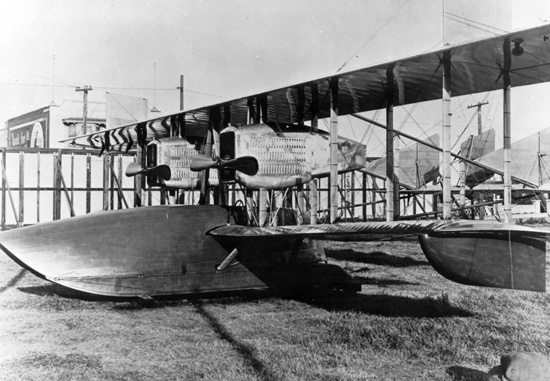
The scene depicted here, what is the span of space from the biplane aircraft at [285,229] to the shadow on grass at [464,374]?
166cm

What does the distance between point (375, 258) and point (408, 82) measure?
6.47 m

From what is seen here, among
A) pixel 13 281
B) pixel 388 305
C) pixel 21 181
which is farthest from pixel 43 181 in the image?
pixel 388 305

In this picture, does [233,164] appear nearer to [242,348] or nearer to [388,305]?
[388,305]

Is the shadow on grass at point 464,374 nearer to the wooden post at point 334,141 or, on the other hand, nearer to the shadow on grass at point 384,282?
the wooden post at point 334,141

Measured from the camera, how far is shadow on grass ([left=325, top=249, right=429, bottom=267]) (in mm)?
12812

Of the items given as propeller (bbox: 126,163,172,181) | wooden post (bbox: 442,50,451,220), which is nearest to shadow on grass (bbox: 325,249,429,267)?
propeller (bbox: 126,163,172,181)

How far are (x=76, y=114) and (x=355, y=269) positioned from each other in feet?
114

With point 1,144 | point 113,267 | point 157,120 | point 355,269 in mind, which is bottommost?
point 355,269

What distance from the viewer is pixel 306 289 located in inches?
320

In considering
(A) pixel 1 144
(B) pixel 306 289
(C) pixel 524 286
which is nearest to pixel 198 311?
(B) pixel 306 289

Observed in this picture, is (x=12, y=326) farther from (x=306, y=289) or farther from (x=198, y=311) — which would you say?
(x=306, y=289)

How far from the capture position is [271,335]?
562 cm

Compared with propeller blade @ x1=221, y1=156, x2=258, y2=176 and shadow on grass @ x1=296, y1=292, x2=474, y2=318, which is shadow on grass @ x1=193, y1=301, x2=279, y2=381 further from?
propeller blade @ x1=221, y1=156, x2=258, y2=176

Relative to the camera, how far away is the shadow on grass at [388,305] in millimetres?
6727
